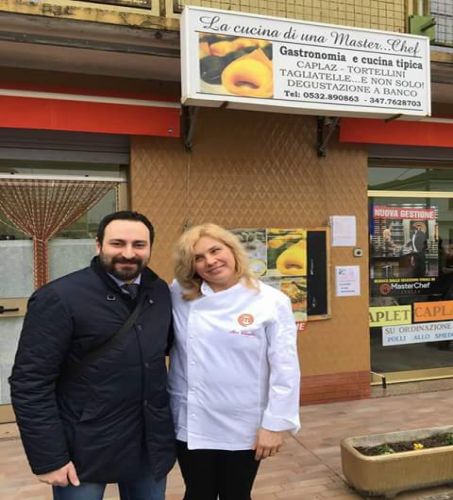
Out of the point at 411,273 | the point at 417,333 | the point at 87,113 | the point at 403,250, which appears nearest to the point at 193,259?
the point at 87,113

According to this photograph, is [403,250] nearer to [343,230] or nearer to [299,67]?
[343,230]

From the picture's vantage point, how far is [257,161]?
5289 millimetres

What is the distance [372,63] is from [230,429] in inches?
142

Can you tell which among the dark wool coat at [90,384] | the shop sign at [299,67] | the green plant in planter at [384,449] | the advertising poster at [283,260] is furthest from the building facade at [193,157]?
the dark wool coat at [90,384]

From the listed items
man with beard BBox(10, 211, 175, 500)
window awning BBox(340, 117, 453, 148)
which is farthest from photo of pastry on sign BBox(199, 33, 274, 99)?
man with beard BBox(10, 211, 175, 500)

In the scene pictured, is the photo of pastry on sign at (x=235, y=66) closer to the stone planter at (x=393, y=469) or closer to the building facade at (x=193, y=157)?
the building facade at (x=193, y=157)

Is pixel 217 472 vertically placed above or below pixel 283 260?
below

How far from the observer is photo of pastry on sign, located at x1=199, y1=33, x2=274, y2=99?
418cm

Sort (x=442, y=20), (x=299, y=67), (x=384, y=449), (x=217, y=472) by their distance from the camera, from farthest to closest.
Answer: (x=442, y=20)
(x=299, y=67)
(x=384, y=449)
(x=217, y=472)

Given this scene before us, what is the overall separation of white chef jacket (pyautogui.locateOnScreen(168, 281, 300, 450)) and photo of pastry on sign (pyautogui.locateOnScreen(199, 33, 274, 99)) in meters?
2.45

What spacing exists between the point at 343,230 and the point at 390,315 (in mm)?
1236

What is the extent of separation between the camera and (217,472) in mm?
2385

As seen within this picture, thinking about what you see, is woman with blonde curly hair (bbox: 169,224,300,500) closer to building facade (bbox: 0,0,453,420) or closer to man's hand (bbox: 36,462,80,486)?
man's hand (bbox: 36,462,80,486)

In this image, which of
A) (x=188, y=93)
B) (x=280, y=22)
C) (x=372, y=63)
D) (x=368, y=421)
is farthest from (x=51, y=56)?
(x=368, y=421)
